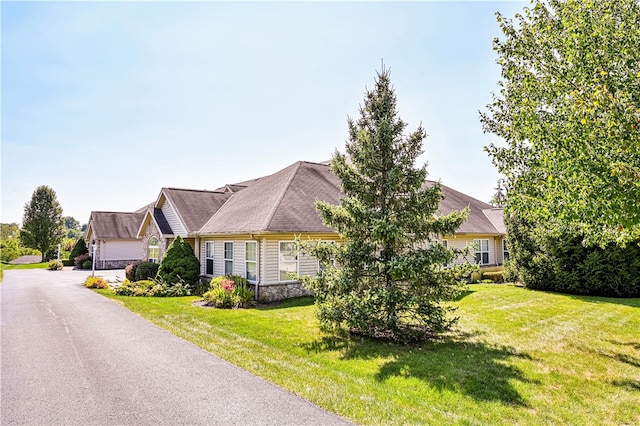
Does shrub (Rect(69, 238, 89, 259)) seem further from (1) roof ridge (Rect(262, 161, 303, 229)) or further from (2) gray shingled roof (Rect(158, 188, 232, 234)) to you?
(1) roof ridge (Rect(262, 161, 303, 229))

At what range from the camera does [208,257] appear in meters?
20.0

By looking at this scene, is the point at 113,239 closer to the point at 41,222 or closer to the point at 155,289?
the point at 41,222

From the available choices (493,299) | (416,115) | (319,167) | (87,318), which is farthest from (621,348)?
(319,167)

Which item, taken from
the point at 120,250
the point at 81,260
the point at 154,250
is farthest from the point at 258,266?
the point at 81,260

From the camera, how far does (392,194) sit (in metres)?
10.0

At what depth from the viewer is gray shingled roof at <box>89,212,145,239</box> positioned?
36375 millimetres

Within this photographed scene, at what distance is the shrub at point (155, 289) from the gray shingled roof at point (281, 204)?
3204 millimetres

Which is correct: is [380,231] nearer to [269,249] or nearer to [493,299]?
[269,249]

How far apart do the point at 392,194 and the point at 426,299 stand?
3084 mm

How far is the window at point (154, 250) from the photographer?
76.2 ft

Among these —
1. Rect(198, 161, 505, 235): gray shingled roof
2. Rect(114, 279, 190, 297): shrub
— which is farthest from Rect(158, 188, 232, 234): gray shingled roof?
Rect(114, 279, 190, 297): shrub

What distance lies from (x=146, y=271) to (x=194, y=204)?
5184 millimetres

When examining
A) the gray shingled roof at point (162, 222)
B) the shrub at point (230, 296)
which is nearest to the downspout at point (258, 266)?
the shrub at point (230, 296)

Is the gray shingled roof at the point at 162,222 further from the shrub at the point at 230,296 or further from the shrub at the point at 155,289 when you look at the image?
the shrub at the point at 230,296
